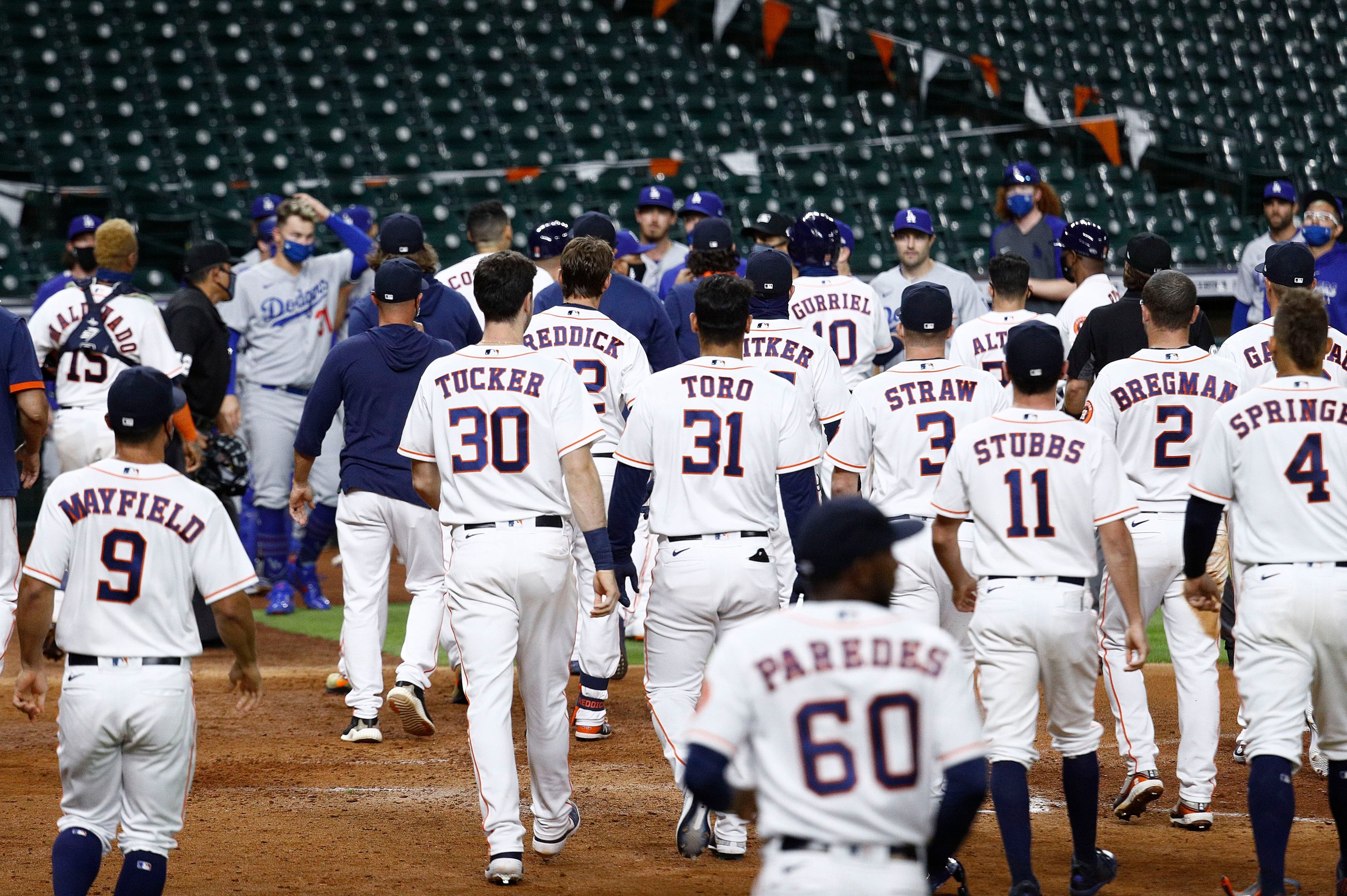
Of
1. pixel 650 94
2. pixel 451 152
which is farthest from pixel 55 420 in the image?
pixel 650 94

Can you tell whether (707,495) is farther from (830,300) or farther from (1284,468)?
(830,300)

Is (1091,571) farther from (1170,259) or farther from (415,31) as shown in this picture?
(415,31)

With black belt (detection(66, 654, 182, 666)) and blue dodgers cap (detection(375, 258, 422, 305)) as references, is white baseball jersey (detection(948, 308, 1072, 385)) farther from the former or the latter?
black belt (detection(66, 654, 182, 666))

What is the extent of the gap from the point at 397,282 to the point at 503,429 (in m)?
1.65

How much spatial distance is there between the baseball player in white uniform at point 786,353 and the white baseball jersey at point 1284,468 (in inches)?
76.4

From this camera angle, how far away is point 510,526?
5105 millimetres

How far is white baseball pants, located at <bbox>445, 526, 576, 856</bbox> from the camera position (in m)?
5.04

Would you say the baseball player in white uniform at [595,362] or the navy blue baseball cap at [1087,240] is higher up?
the navy blue baseball cap at [1087,240]

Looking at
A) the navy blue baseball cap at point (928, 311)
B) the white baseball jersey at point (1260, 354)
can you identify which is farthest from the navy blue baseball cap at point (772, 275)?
the white baseball jersey at point (1260, 354)

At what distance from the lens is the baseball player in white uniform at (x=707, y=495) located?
5195mm

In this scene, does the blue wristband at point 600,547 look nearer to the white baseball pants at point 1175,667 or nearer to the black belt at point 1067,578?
the black belt at point 1067,578

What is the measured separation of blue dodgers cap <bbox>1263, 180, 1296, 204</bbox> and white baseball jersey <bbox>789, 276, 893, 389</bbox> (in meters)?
3.73

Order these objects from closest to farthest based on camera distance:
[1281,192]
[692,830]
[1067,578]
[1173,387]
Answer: [1067,578], [692,830], [1173,387], [1281,192]

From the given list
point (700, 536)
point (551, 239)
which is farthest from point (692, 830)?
point (551, 239)
